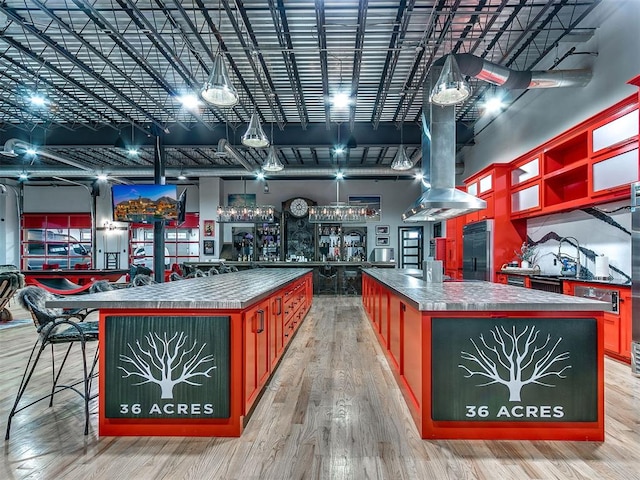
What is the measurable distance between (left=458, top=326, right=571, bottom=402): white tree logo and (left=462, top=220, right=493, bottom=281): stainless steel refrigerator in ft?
17.4

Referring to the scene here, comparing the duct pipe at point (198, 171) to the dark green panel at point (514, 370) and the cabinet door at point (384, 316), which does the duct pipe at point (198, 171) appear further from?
the dark green panel at point (514, 370)

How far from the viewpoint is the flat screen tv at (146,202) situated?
8664mm

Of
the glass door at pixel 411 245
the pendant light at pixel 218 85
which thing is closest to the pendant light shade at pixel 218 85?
the pendant light at pixel 218 85

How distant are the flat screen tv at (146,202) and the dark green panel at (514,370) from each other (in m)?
7.41

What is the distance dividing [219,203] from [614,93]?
12299mm

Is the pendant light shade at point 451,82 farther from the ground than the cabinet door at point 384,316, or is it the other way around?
the pendant light shade at point 451,82

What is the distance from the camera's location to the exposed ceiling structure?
5000mm

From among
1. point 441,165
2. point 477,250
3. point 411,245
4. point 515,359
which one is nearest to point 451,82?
point 441,165

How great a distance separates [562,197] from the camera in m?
6.32

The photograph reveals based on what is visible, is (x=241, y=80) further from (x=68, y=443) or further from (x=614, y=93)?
(x=68, y=443)

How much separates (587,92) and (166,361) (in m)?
6.43

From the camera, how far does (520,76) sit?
18.9 feet

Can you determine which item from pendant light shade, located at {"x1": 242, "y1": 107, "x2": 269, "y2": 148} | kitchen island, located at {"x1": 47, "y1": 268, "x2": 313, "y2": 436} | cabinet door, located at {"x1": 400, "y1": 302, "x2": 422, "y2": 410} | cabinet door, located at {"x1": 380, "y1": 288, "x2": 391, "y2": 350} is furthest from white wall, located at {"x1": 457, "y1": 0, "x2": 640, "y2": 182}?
kitchen island, located at {"x1": 47, "y1": 268, "x2": 313, "y2": 436}

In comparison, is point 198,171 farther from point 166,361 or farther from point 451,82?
point 166,361
